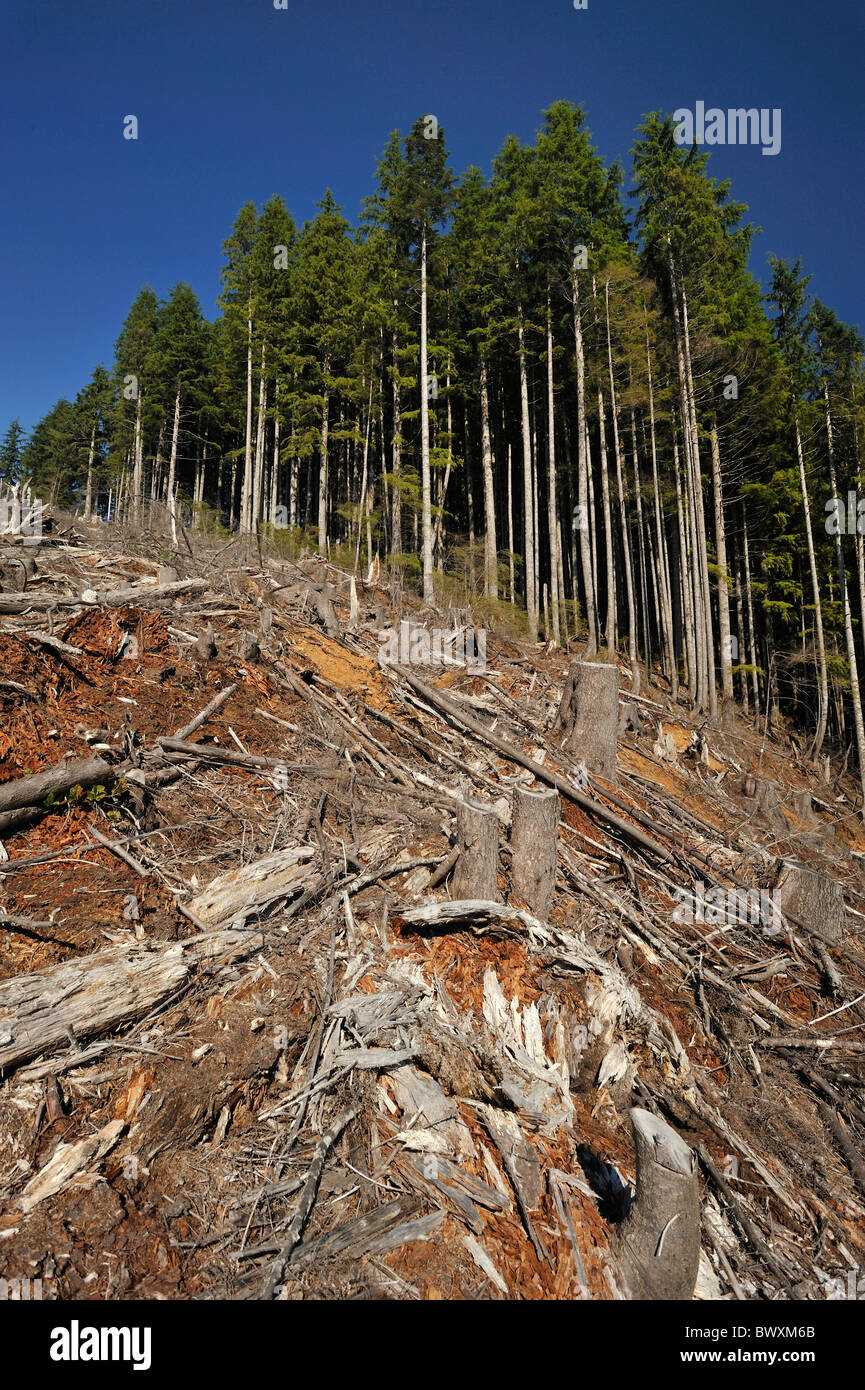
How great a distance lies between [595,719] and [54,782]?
5.68 metres

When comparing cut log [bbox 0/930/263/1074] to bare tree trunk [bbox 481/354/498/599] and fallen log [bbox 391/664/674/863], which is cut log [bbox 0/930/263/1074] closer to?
fallen log [bbox 391/664/674/863]

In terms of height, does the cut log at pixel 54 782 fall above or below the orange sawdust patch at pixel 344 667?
below

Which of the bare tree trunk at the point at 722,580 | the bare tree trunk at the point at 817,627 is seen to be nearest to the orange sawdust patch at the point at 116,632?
the bare tree trunk at the point at 722,580

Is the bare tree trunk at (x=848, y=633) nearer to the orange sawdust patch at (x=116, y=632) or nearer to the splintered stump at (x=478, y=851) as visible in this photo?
the splintered stump at (x=478, y=851)

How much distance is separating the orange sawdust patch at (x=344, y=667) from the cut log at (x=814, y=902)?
4.99m

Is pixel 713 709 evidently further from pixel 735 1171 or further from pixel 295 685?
pixel 735 1171

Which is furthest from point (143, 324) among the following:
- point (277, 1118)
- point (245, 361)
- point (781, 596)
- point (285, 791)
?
point (277, 1118)

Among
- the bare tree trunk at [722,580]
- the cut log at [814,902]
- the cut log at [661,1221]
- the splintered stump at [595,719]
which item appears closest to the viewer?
the cut log at [661,1221]

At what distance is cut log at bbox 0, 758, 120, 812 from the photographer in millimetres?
4170

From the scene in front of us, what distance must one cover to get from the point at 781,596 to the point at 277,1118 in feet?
88.9

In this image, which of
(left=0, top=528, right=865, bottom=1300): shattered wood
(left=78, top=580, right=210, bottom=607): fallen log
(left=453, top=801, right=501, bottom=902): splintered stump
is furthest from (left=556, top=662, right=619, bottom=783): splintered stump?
(left=78, top=580, right=210, bottom=607): fallen log

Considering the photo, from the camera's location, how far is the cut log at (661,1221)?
2.48m

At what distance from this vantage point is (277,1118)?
2.89 metres

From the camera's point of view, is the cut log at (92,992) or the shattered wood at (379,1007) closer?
the shattered wood at (379,1007)
